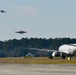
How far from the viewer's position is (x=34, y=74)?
→ 125 feet

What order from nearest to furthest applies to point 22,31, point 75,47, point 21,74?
point 21,74 → point 75,47 → point 22,31

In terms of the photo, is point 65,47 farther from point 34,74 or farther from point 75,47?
point 34,74

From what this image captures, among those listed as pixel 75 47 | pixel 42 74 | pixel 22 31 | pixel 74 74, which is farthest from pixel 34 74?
pixel 22 31

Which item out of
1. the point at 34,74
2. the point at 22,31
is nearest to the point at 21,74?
the point at 34,74

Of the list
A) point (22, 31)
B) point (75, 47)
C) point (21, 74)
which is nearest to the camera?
point (21, 74)

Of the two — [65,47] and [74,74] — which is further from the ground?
[65,47]

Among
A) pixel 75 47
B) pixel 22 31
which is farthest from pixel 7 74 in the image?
pixel 22 31

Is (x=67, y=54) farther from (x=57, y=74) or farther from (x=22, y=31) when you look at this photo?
(x=57, y=74)

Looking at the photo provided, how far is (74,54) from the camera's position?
395 feet

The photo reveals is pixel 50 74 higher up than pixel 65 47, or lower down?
lower down

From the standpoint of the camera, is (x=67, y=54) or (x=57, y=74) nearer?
(x=57, y=74)

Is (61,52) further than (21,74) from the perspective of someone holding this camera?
Yes

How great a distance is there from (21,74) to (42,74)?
5.57 feet

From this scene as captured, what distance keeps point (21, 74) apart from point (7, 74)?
4.07ft
